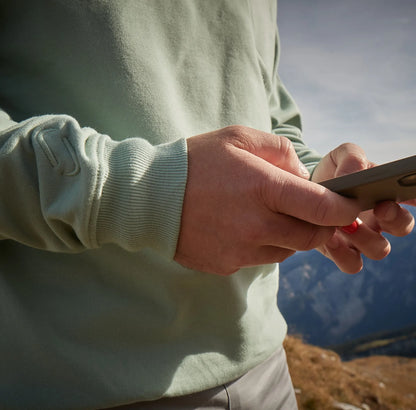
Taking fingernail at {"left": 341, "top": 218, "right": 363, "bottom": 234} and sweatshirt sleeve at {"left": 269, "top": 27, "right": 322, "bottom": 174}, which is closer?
fingernail at {"left": 341, "top": 218, "right": 363, "bottom": 234}

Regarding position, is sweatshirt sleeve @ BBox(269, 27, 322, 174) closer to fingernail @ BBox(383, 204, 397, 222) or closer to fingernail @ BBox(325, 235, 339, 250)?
fingernail @ BBox(325, 235, 339, 250)

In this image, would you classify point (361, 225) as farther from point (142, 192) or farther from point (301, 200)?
point (142, 192)

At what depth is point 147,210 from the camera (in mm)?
852

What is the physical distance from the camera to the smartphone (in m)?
0.78

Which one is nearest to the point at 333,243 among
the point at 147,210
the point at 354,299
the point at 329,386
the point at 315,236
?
the point at 315,236

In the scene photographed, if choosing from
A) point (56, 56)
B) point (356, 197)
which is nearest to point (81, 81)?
point (56, 56)

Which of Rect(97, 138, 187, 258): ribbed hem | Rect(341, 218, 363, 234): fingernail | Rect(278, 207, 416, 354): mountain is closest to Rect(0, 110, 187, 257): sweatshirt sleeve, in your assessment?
Rect(97, 138, 187, 258): ribbed hem

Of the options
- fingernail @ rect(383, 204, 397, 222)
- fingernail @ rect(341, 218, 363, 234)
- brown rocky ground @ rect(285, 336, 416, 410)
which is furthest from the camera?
brown rocky ground @ rect(285, 336, 416, 410)

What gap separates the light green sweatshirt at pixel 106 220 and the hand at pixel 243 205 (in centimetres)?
5

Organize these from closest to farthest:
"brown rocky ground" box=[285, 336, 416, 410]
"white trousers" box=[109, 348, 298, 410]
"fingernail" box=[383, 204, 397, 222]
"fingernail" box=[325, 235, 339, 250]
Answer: "fingernail" box=[383, 204, 397, 222], "white trousers" box=[109, 348, 298, 410], "fingernail" box=[325, 235, 339, 250], "brown rocky ground" box=[285, 336, 416, 410]

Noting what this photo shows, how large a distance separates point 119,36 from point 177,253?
0.77 meters

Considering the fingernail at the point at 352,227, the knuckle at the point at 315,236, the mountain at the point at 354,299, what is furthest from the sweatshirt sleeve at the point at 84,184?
the mountain at the point at 354,299

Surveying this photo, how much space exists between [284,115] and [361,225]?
101 centimetres

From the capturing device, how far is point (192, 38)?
129cm
